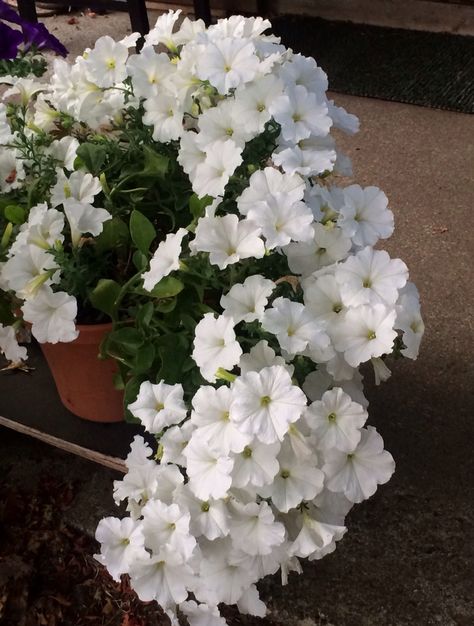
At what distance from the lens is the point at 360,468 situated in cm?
85

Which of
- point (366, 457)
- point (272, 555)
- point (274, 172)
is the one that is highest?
point (274, 172)

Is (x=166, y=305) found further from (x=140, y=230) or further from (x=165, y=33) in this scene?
(x=165, y=33)

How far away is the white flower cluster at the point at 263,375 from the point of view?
81 cm

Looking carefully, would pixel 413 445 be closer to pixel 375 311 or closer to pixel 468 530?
pixel 468 530

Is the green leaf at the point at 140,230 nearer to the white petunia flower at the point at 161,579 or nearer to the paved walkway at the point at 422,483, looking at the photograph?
the white petunia flower at the point at 161,579

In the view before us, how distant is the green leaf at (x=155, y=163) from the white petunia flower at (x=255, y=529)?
468mm

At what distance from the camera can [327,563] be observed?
1.34 m

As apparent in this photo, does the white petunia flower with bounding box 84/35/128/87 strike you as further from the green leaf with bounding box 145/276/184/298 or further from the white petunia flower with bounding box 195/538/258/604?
the white petunia flower with bounding box 195/538/258/604

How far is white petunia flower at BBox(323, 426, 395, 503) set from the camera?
0.84 metres

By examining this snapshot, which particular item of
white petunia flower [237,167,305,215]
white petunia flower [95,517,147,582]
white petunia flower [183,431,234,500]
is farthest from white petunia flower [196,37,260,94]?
white petunia flower [95,517,147,582]

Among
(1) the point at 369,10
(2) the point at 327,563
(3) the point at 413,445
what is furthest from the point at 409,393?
(1) the point at 369,10

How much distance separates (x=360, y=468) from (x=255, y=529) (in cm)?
14

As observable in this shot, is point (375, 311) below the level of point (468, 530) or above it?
above

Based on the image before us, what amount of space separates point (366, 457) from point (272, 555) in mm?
163
